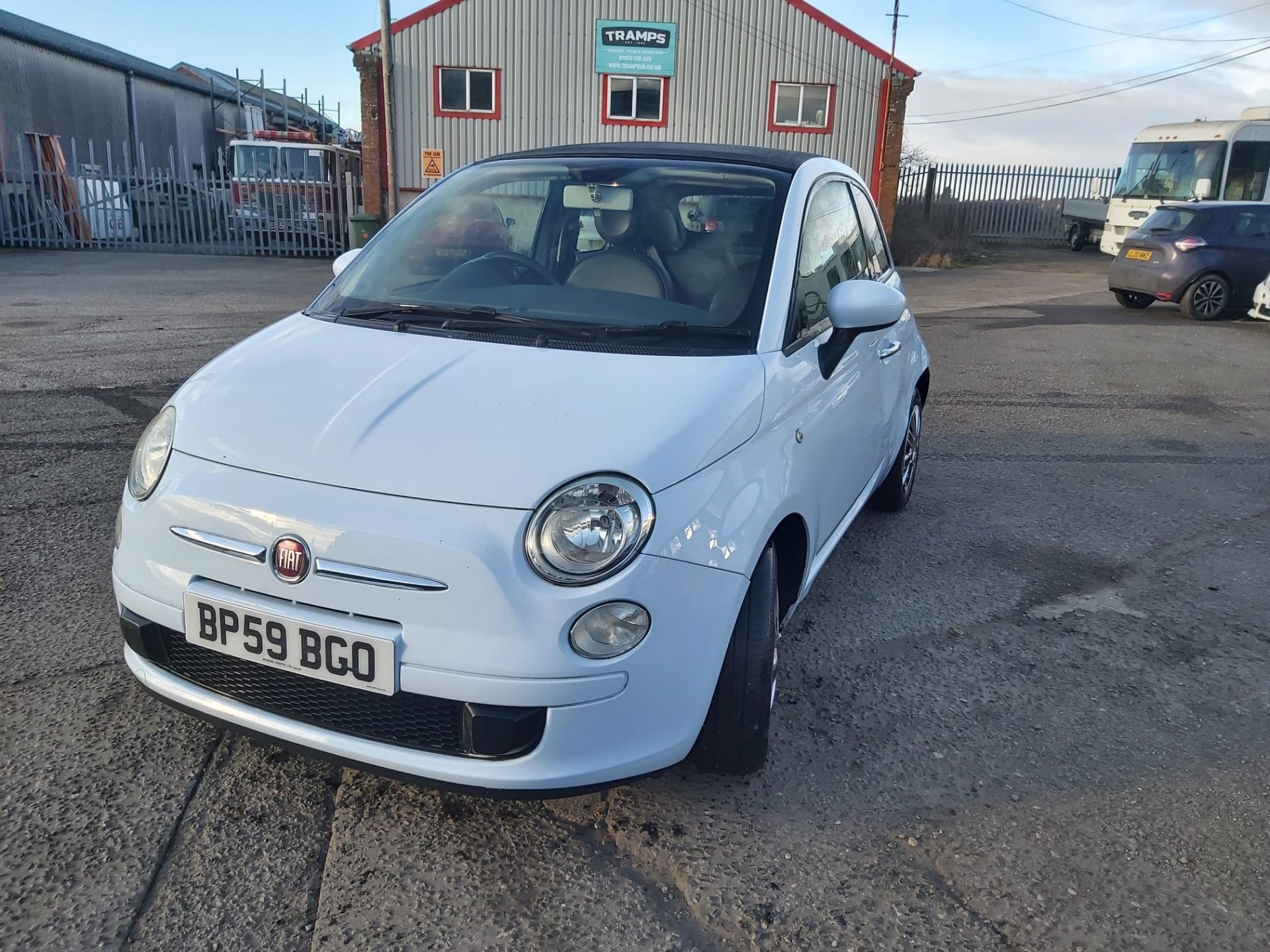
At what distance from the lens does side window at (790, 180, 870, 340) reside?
3.17 m

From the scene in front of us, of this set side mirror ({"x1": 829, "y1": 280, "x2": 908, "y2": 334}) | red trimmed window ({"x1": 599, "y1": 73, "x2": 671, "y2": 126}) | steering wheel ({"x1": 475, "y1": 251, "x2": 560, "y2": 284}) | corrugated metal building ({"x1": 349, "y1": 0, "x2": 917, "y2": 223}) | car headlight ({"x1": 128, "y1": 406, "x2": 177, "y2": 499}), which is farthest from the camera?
red trimmed window ({"x1": 599, "y1": 73, "x2": 671, "y2": 126})

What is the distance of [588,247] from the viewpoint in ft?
11.4

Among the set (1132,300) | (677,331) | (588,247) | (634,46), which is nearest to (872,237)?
(588,247)

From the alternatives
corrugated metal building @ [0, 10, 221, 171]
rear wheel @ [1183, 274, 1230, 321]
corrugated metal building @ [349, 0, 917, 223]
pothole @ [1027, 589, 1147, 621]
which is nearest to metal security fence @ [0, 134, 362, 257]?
corrugated metal building @ [349, 0, 917, 223]

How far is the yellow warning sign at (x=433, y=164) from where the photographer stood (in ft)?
67.2

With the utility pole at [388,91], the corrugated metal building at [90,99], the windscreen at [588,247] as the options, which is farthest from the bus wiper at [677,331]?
the corrugated metal building at [90,99]

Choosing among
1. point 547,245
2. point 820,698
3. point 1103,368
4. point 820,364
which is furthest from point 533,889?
point 1103,368

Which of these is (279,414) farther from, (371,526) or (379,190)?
(379,190)

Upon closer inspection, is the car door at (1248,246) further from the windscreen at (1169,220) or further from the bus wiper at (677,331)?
the bus wiper at (677,331)

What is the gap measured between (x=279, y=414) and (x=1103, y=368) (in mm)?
8970

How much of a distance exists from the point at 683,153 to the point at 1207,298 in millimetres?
12082

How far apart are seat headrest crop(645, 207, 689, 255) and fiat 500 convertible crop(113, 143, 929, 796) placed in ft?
0.65

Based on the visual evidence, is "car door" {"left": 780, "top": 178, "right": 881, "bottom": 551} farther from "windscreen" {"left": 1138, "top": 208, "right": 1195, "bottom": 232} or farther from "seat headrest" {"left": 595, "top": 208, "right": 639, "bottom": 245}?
"windscreen" {"left": 1138, "top": 208, "right": 1195, "bottom": 232}

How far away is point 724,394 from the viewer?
254 cm
